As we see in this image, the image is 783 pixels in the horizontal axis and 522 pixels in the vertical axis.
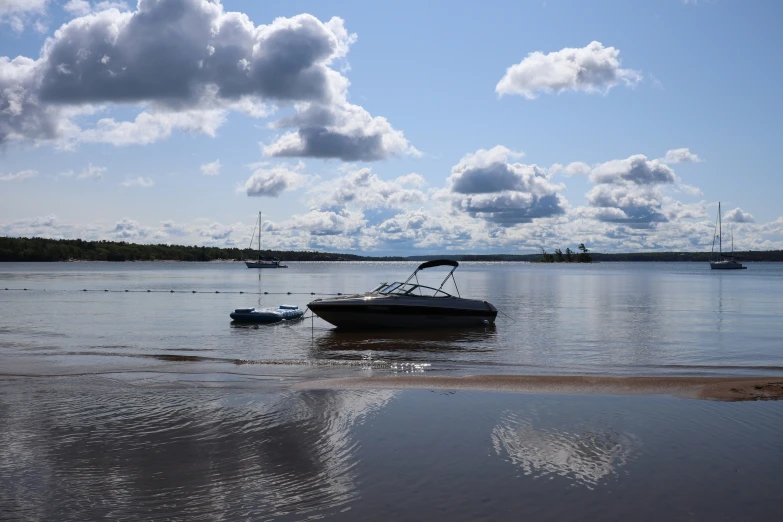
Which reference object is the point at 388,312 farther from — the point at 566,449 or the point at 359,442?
the point at 566,449

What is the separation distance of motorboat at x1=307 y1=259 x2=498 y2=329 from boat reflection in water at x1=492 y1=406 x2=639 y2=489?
15.5m

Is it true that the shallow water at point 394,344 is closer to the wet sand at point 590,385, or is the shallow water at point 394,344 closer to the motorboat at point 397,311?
the motorboat at point 397,311

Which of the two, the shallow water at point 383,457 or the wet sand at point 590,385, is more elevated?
the shallow water at point 383,457

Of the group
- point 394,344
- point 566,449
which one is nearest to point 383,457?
point 566,449

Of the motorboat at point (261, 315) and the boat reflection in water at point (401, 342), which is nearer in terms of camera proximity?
the boat reflection in water at point (401, 342)

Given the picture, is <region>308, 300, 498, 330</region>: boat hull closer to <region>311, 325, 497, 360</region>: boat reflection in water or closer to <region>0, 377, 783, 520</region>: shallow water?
<region>311, 325, 497, 360</region>: boat reflection in water

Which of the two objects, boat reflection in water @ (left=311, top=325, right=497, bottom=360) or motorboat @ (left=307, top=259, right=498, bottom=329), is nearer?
boat reflection in water @ (left=311, top=325, right=497, bottom=360)

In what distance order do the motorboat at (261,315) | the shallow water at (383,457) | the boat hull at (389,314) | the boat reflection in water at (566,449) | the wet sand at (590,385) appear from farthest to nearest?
the motorboat at (261,315) < the boat hull at (389,314) < the wet sand at (590,385) < the boat reflection in water at (566,449) < the shallow water at (383,457)

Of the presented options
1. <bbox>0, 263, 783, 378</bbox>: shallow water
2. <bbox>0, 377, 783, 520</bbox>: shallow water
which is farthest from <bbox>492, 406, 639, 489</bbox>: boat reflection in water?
<bbox>0, 263, 783, 378</bbox>: shallow water

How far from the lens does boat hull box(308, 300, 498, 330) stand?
85.9 feet

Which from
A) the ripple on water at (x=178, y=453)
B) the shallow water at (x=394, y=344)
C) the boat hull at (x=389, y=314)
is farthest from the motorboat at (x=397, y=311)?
the ripple on water at (x=178, y=453)

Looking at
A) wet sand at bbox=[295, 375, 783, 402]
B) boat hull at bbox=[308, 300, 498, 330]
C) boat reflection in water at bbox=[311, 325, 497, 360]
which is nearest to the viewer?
wet sand at bbox=[295, 375, 783, 402]

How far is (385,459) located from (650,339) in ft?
63.7

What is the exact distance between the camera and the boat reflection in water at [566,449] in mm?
8141
